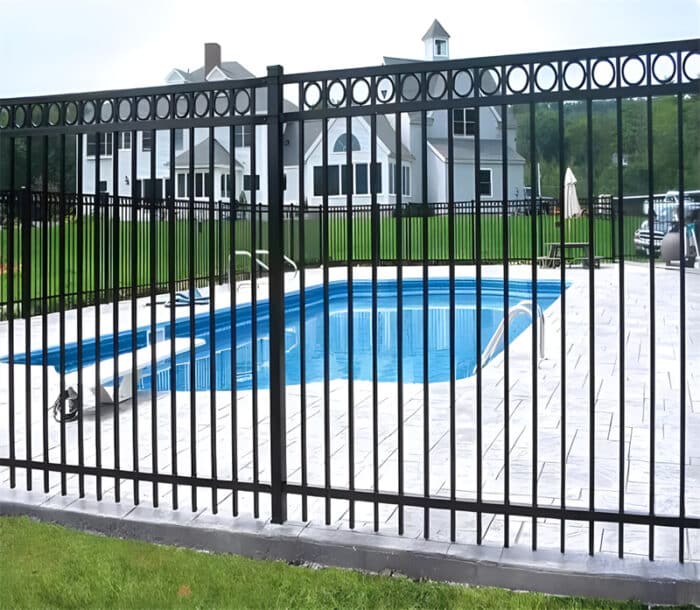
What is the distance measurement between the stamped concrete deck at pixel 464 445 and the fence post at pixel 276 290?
25 cm

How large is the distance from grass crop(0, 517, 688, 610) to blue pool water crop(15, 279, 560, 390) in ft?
6.82

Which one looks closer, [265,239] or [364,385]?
[364,385]

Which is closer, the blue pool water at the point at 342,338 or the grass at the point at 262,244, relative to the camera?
the blue pool water at the point at 342,338

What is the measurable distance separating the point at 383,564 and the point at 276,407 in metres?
0.84

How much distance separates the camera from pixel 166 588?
3.36 metres

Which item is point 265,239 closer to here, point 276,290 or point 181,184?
point 276,290

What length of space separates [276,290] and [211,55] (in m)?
37.8

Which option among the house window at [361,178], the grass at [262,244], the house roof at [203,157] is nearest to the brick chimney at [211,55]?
the house roof at [203,157]

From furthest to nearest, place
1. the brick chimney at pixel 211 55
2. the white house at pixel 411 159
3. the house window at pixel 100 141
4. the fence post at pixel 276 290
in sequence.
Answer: the brick chimney at pixel 211 55 < the white house at pixel 411 159 < the house window at pixel 100 141 < the fence post at pixel 276 290

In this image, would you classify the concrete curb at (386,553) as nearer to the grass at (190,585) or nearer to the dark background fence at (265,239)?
the grass at (190,585)

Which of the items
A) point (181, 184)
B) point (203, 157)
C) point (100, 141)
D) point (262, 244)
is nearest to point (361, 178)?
point (203, 157)

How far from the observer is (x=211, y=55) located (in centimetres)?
3922

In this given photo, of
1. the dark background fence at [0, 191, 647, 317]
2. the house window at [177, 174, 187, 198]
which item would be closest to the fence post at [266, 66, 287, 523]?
the dark background fence at [0, 191, 647, 317]

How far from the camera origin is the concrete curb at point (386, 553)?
319 centimetres
